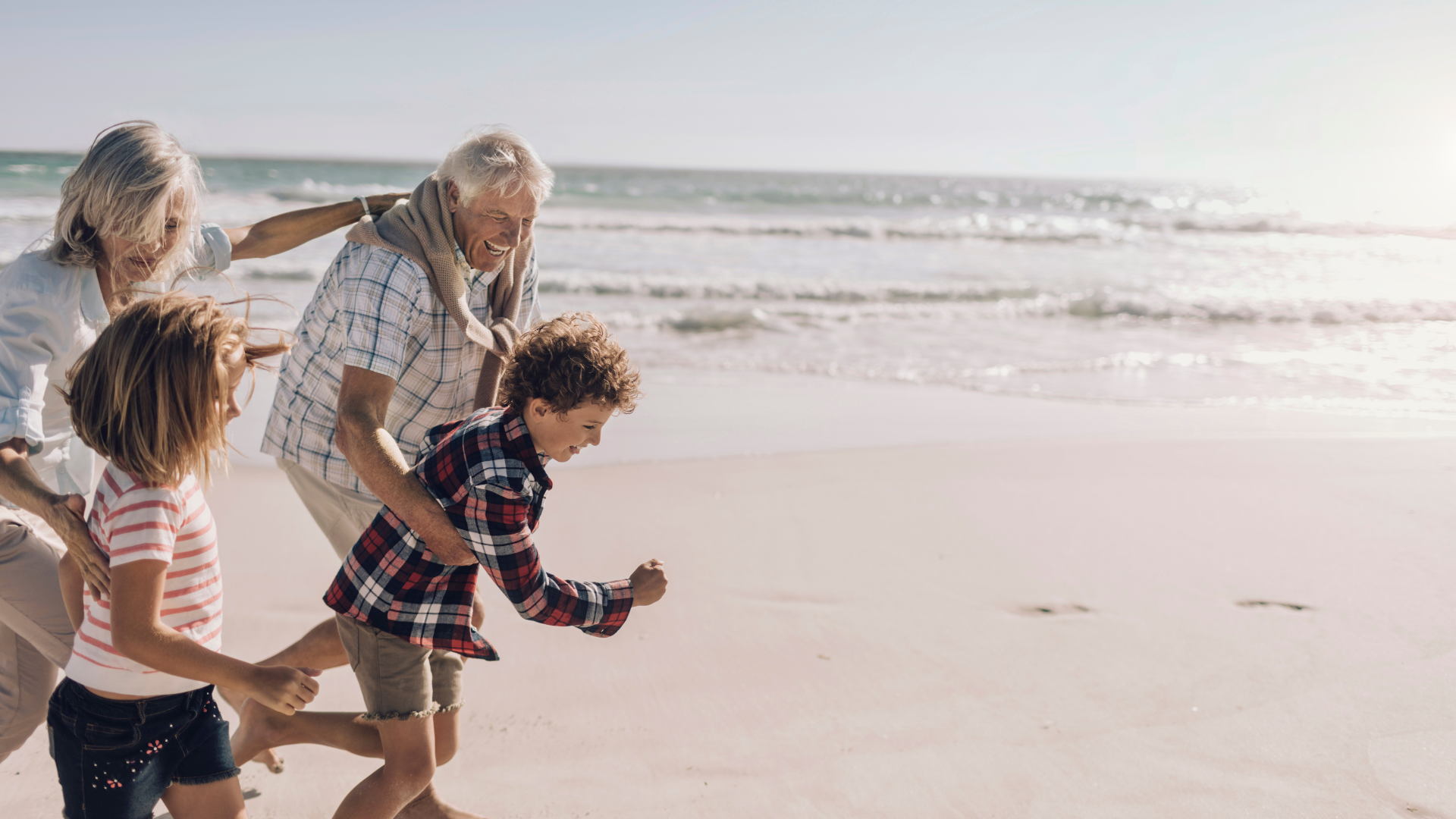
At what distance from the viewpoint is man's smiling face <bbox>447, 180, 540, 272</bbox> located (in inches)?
84.7

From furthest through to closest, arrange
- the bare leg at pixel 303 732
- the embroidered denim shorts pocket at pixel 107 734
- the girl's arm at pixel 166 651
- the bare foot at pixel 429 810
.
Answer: the bare foot at pixel 429 810
the bare leg at pixel 303 732
the embroidered denim shorts pocket at pixel 107 734
the girl's arm at pixel 166 651

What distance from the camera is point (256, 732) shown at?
2.31m

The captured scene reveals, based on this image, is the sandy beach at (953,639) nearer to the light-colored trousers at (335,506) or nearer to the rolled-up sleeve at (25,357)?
the light-colored trousers at (335,506)

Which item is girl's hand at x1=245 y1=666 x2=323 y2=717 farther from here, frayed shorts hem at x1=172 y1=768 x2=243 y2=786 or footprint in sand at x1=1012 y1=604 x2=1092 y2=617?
footprint in sand at x1=1012 y1=604 x2=1092 y2=617

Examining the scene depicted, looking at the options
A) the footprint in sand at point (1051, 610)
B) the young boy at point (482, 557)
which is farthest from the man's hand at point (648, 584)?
the footprint in sand at point (1051, 610)

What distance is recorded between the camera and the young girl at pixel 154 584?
62.2 inches

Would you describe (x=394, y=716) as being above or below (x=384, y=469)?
below

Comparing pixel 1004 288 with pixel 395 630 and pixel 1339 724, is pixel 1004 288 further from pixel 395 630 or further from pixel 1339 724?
pixel 395 630

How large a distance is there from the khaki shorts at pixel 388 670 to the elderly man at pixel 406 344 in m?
0.29

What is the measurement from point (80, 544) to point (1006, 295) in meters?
13.2

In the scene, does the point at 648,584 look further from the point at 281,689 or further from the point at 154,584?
the point at 154,584

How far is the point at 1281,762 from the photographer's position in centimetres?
271

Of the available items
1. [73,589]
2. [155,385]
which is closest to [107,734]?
[73,589]

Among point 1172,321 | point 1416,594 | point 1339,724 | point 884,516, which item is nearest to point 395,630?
point 1339,724
